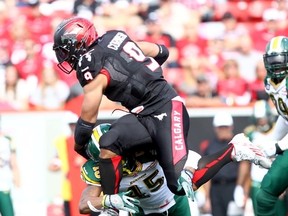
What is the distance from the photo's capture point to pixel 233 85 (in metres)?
12.6

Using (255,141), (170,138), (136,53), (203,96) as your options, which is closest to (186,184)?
(170,138)

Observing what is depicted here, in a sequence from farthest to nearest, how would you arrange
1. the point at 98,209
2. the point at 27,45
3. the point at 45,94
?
the point at 27,45, the point at 45,94, the point at 98,209

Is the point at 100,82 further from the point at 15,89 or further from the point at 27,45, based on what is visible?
the point at 27,45

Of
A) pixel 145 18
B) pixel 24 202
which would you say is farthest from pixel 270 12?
pixel 24 202

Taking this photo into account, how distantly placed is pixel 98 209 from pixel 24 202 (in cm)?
420

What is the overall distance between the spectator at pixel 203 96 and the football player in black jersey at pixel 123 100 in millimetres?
4237

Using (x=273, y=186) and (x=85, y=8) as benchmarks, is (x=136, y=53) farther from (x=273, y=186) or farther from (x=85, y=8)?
(x=85, y=8)

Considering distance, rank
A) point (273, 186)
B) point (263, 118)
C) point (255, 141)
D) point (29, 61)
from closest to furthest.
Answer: point (273, 186), point (255, 141), point (263, 118), point (29, 61)

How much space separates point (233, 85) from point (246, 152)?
5.67m

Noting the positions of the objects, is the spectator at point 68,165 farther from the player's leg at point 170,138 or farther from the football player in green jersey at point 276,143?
the player's leg at point 170,138

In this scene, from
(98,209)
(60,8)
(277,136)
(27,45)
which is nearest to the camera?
(98,209)

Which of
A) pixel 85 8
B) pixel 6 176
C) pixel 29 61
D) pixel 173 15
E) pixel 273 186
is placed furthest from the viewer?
pixel 173 15

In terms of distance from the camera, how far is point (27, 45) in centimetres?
1310

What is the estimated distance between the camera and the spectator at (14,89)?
12057 mm
